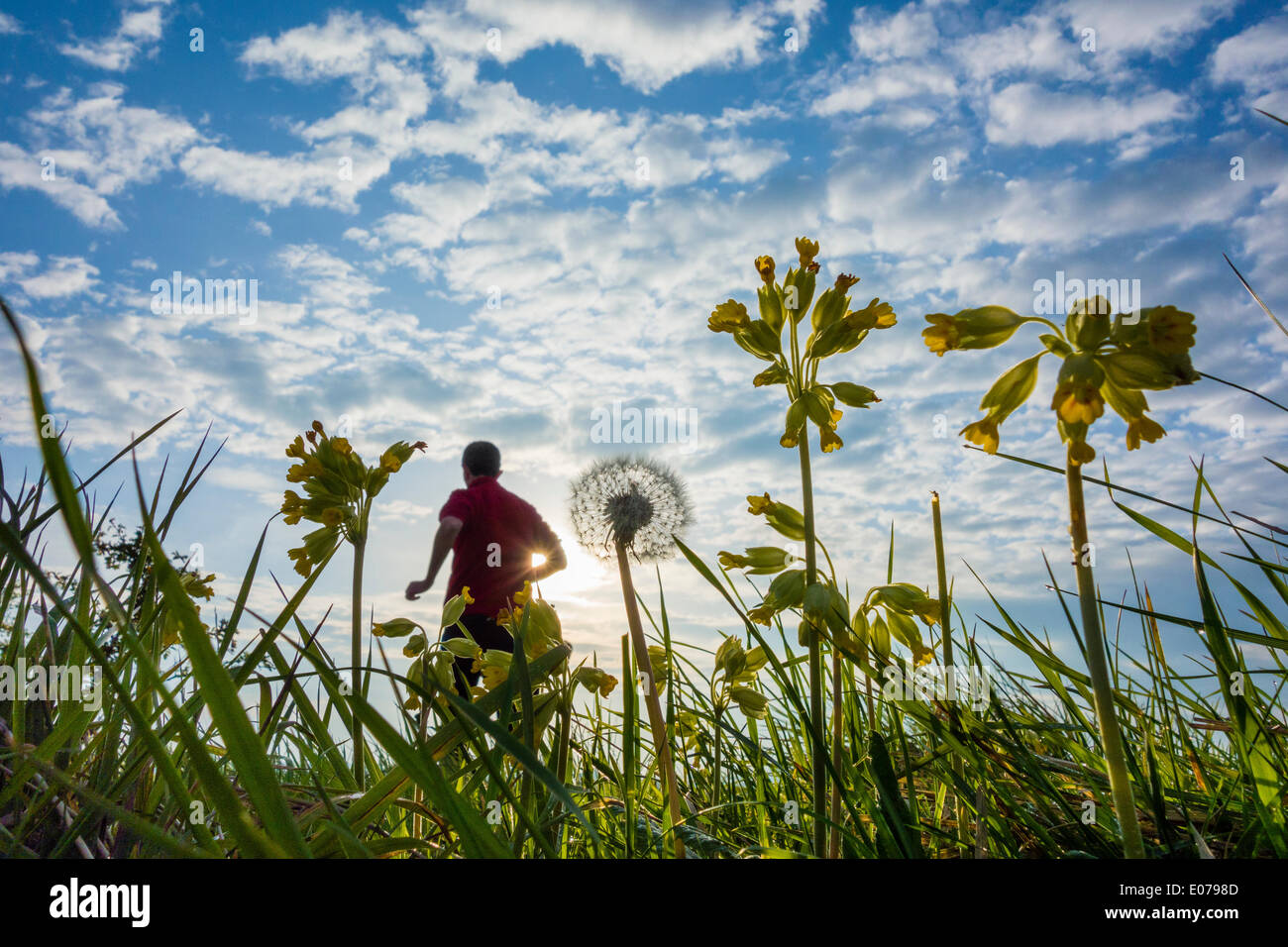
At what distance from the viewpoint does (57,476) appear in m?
0.67

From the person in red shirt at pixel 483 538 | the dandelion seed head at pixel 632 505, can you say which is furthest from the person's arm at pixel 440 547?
the dandelion seed head at pixel 632 505

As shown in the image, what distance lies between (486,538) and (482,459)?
0.89 metres

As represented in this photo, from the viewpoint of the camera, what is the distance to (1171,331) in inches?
41.3

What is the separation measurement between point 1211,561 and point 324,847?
6.22ft

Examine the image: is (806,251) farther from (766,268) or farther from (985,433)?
(985,433)

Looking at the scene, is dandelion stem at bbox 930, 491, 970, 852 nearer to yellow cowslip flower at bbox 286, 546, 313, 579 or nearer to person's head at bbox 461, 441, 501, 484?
yellow cowslip flower at bbox 286, 546, 313, 579

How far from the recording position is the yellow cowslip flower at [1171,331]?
1040 mm

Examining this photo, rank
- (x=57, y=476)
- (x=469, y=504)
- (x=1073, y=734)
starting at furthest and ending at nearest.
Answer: (x=469, y=504), (x=1073, y=734), (x=57, y=476)

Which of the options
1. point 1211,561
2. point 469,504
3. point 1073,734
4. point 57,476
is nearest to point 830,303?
point 1211,561

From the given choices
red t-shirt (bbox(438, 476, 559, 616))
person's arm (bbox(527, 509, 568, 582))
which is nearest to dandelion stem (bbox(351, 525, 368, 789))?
person's arm (bbox(527, 509, 568, 582))

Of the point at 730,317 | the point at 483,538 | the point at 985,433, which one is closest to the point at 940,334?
the point at 985,433

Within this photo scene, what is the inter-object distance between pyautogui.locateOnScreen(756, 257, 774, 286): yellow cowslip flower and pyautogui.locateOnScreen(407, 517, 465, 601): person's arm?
6213 mm
